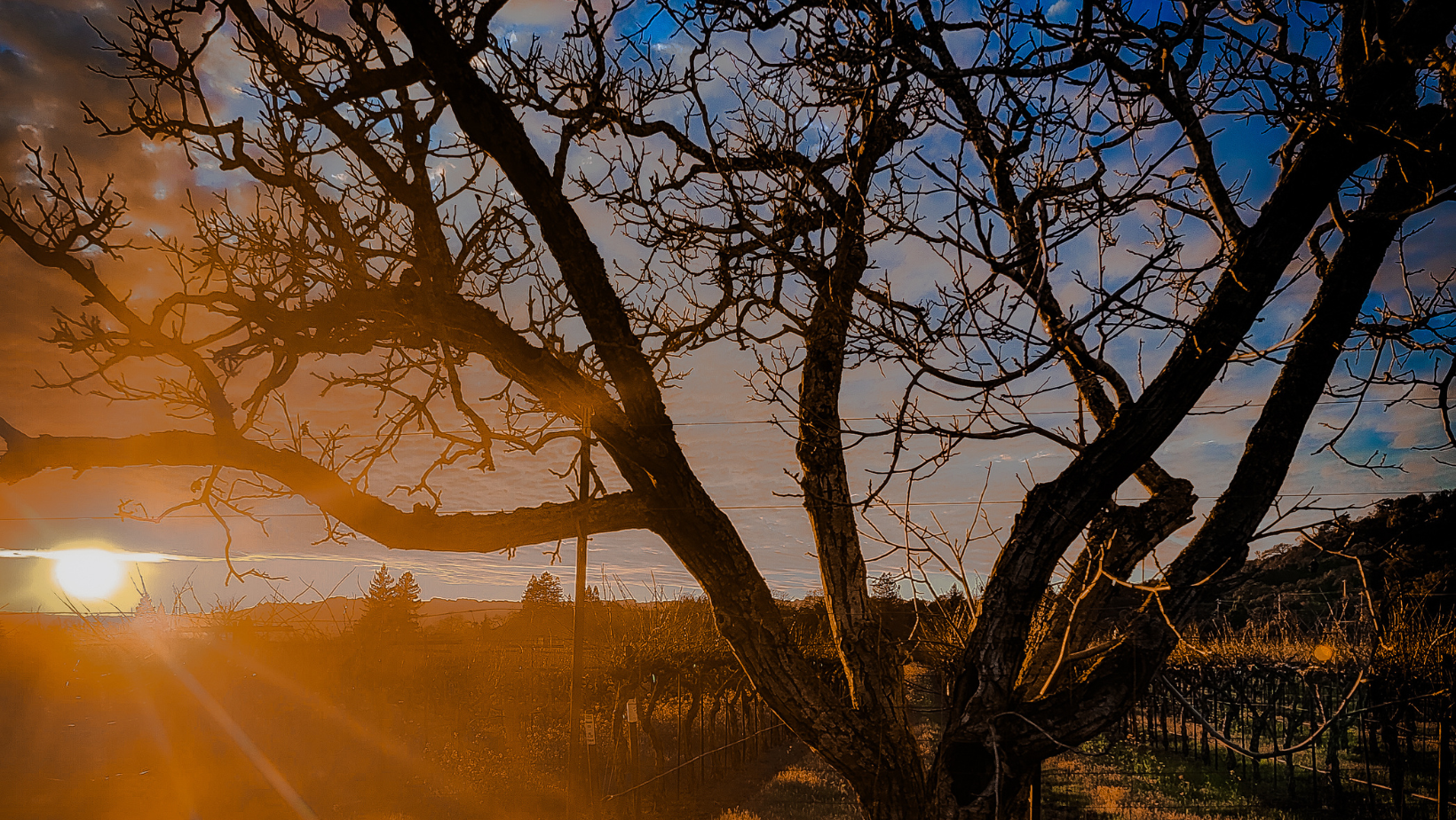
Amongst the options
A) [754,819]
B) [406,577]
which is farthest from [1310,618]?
[406,577]

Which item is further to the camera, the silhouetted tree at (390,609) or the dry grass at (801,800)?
the silhouetted tree at (390,609)

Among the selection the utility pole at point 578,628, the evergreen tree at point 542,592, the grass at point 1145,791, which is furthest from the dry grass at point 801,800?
the evergreen tree at point 542,592

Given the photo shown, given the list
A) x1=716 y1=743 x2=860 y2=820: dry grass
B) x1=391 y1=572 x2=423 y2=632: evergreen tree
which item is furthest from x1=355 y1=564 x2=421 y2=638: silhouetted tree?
x1=716 y1=743 x2=860 y2=820: dry grass

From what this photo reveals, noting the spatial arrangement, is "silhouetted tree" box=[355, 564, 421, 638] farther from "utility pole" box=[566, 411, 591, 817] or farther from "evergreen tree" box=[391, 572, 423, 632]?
"utility pole" box=[566, 411, 591, 817]

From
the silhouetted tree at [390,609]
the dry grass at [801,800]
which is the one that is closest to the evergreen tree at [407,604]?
the silhouetted tree at [390,609]

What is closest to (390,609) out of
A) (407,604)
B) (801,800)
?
(407,604)

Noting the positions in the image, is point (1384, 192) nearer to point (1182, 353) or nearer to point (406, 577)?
point (1182, 353)

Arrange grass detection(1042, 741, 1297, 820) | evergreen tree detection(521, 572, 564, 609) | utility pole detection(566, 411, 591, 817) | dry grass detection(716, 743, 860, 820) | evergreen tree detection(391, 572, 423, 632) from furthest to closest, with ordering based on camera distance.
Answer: evergreen tree detection(521, 572, 564, 609) < evergreen tree detection(391, 572, 423, 632) < grass detection(1042, 741, 1297, 820) < dry grass detection(716, 743, 860, 820) < utility pole detection(566, 411, 591, 817)

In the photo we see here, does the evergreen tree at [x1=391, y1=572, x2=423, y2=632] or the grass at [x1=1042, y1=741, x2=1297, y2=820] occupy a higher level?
the evergreen tree at [x1=391, y1=572, x2=423, y2=632]

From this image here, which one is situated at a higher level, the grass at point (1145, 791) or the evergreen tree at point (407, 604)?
the evergreen tree at point (407, 604)

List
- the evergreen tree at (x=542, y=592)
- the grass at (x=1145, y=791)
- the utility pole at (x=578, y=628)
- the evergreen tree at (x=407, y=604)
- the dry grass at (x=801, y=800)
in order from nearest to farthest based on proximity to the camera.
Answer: the utility pole at (x=578, y=628) → the dry grass at (x=801, y=800) → the grass at (x=1145, y=791) → the evergreen tree at (x=407, y=604) → the evergreen tree at (x=542, y=592)

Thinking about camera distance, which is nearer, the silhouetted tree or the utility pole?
the utility pole

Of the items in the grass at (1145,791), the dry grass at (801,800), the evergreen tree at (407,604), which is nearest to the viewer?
the dry grass at (801,800)

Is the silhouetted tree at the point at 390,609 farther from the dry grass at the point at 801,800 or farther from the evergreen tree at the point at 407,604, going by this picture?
the dry grass at the point at 801,800
